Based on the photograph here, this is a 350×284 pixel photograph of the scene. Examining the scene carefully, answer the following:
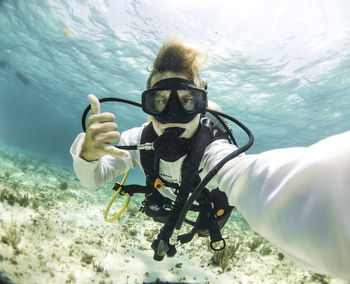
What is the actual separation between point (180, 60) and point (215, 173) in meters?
2.17

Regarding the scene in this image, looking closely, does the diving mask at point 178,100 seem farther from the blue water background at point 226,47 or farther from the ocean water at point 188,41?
the blue water background at point 226,47

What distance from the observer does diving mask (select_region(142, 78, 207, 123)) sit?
291 cm

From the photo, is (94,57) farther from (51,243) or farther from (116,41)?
(51,243)

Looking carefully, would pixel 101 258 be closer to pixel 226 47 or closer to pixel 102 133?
pixel 102 133

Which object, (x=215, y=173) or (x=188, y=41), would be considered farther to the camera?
(x=188, y=41)

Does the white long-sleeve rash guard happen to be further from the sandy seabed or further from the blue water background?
the blue water background

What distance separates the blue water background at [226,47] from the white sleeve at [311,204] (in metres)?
6.22

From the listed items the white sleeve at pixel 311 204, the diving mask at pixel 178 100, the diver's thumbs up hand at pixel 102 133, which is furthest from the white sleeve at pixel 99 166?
the white sleeve at pixel 311 204

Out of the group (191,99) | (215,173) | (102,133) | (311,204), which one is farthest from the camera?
(191,99)

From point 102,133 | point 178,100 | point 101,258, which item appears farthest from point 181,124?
point 101,258

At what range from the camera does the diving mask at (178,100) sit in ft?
9.55

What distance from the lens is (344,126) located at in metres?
20.5

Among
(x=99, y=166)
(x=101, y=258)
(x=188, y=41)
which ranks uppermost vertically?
(x=188, y=41)

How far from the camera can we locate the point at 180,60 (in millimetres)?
3100
